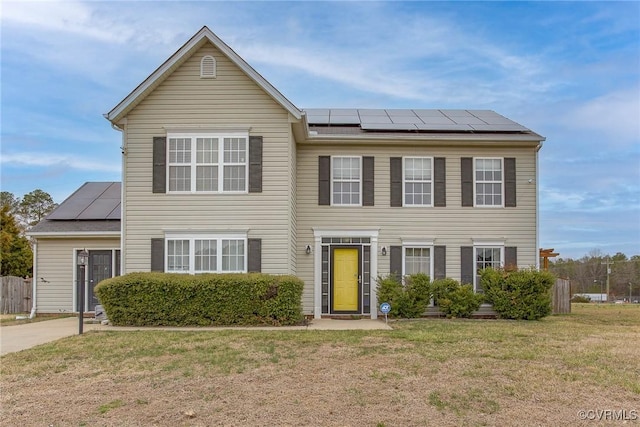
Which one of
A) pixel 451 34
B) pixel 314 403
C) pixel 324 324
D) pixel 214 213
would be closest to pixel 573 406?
pixel 314 403

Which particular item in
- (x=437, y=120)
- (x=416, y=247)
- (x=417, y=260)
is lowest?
(x=417, y=260)

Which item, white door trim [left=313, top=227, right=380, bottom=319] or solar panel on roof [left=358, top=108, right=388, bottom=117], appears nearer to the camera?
white door trim [left=313, top=227, right=380, bottom=319]

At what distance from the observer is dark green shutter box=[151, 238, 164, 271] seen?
49.2 ft

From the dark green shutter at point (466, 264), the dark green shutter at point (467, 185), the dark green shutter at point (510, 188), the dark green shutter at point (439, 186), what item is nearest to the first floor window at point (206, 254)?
the dark green shutter at point (439, 186)

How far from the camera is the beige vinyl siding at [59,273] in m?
17.9

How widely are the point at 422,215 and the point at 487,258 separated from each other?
85.9 inches

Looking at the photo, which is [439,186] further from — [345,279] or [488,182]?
[345,279]

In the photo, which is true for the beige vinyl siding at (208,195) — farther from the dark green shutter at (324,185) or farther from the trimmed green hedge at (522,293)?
the trimmed green hedge at (522,293)

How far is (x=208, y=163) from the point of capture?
15.2 m

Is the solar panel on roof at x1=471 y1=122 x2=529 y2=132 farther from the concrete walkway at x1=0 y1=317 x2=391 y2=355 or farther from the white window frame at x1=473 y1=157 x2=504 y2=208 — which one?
the concrete walkway at x1=0 y1=317 x2=391 y2=355

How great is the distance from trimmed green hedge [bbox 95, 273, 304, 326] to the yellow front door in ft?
10.2

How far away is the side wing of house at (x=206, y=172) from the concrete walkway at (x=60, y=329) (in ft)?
6.05

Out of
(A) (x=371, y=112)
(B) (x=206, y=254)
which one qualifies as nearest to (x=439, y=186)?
(A) (x=371, y=112)
